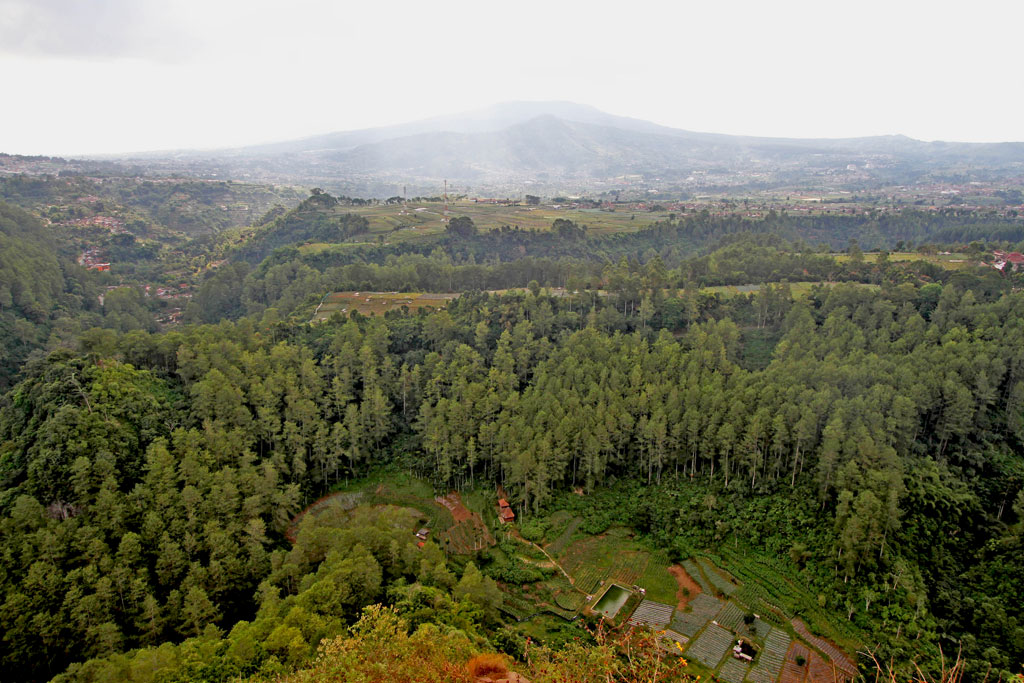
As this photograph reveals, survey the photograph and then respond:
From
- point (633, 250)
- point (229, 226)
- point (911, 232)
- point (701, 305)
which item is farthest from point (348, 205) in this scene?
point (911, 232)

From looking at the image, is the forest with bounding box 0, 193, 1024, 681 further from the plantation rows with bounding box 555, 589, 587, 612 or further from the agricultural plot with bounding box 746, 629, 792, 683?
the plantation rows with bounding box 555, 589, 587, 612

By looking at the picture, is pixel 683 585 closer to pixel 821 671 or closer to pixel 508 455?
pixel 821 671

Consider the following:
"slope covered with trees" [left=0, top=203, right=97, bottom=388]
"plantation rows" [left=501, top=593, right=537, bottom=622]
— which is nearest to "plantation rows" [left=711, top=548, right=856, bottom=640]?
"plantation rows" [left=501, top=593, right=537, bottom=622]

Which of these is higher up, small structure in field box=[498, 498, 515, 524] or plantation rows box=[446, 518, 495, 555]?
small structure in field box=[498, 498, 515, 524]

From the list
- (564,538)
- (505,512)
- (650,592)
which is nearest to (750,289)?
(564,538)

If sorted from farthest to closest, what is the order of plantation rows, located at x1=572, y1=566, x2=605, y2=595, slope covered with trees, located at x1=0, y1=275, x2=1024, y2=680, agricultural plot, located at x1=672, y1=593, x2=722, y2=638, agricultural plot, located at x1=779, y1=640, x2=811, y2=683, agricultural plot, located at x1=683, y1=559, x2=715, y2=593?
1. plantation rows, located at x1=572, y1=566, x2=605, y2=595
2. agricultural plot, located at x1=683, y1=559, x2=715, y2=593
3. agricultural plot, located at x1=672, y1=593, x2=722, y2=638
4. slope covered with trees, located at x1=0, y1=275, x2=1024, y2=680
5. agricultural plot, located at x1=779, y1=640, x2=811, y2=683

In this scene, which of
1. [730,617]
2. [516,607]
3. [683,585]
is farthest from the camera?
[683,585]
